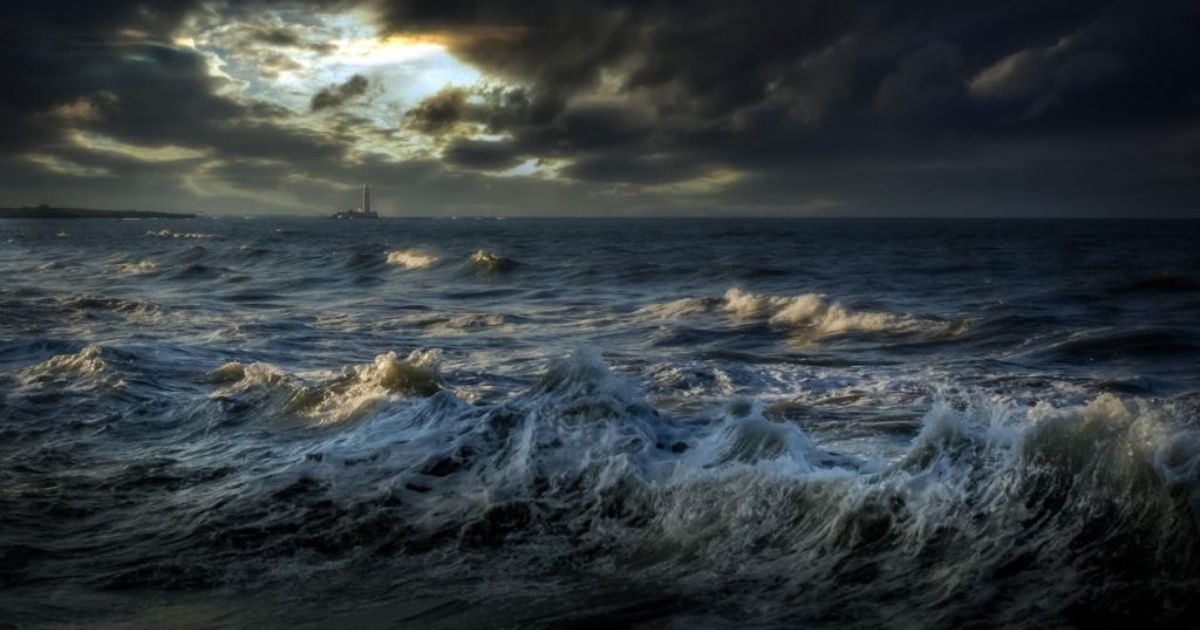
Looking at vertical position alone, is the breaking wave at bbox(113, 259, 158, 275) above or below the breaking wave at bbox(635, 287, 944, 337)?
above

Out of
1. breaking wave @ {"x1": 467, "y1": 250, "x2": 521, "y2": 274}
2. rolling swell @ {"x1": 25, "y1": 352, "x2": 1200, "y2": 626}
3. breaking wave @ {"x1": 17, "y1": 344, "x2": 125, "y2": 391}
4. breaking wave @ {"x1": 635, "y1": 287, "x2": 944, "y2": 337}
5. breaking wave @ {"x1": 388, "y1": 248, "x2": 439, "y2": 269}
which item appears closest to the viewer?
rolling swell @ {"x1": 25, "y1": 352, "x2": 1200, "y2": 626}

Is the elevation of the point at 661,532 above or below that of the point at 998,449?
below

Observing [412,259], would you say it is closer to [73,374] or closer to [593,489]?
[73,374]

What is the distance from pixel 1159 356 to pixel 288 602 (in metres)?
13.9

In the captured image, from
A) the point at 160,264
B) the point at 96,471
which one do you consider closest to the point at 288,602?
the point at 96,471

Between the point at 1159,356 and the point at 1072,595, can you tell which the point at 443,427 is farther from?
the point at 1159,356

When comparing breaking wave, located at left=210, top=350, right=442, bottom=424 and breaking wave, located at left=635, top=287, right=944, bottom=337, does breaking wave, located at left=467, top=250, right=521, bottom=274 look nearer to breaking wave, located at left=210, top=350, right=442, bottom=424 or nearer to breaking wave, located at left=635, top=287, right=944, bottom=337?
breaking wave, located at left=635, top=287, right=944, bottom=337

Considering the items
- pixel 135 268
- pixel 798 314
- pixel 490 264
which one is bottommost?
pixel 798 314

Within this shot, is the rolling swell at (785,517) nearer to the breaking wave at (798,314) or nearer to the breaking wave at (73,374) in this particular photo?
the breaking wave at (73,374)

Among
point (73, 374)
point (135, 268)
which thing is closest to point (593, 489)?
point (73, 374)

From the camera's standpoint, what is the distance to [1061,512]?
4.73 metres

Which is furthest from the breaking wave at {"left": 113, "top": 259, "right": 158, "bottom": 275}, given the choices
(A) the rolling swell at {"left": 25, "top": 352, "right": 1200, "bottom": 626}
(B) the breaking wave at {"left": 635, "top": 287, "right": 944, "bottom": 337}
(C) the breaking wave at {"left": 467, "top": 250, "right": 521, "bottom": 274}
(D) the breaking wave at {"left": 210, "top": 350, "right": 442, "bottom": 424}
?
(A) the rolling swell at {"left": 25, "top": 352, "right": 1200, "bottom": 626}

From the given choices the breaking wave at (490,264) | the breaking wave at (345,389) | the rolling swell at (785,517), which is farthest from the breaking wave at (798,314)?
the breaking wave at (490,264)

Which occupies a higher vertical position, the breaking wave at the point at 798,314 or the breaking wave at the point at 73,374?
the breaking wave at the point at 798,314
